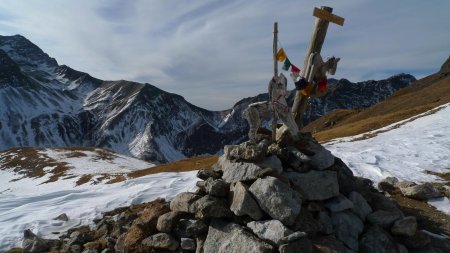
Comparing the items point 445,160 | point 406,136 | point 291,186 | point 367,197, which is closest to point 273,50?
point 291,186

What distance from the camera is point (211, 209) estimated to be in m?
12.4

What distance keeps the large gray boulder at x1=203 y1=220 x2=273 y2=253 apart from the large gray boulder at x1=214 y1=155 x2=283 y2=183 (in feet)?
5.88

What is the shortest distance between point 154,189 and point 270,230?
13877 mm

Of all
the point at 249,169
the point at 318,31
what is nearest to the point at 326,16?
the point at 318,31

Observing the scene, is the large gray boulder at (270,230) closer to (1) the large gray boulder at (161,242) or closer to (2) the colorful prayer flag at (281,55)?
(1) the large gray boulder at (161,242)

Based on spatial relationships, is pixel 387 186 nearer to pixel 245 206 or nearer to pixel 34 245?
pixel 245 206

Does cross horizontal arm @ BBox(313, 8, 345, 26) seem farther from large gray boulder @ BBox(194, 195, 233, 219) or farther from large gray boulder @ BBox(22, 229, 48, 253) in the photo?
large gray boulder @ BBox(22, 229, 48, 253)

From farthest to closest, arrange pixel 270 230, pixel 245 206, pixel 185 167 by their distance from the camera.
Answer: pixel 185 167 < pixel 245 206 < pixel 270 230

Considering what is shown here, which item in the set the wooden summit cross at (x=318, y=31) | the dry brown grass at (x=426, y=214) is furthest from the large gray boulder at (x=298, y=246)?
the dry brown grass at (x=426, y=214)

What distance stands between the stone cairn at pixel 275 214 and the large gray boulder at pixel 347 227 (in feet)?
0.11

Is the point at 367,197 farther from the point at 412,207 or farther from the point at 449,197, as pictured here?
the point at 449,197

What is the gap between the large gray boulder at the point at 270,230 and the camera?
36.8ft

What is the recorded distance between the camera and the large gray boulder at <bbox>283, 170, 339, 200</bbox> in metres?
13.2

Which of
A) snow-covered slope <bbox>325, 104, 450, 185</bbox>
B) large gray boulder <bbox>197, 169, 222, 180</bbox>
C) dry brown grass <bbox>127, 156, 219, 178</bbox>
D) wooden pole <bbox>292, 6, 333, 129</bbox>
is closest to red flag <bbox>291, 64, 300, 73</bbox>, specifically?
wooden pole <bbox>292, 6, 333, 129</bbox>
